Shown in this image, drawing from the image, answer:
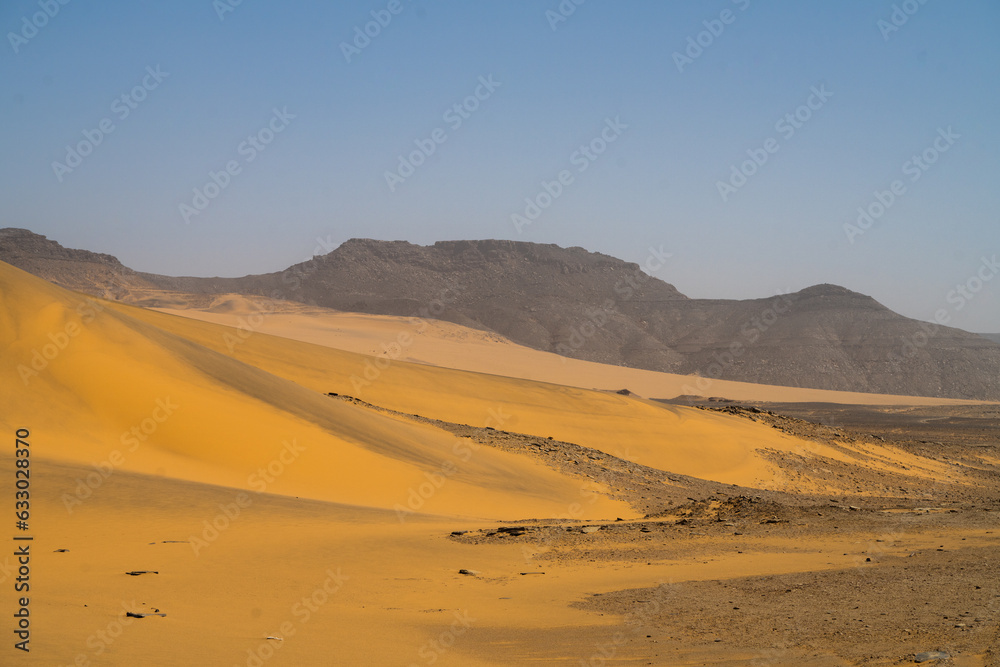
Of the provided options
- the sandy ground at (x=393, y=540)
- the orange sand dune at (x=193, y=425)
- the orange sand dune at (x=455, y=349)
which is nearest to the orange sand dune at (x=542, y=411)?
the sandy ground at (x=393, y=540)

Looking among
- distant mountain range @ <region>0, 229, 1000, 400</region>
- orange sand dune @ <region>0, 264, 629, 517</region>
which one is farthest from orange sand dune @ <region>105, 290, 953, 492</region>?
distant mountain range @ <region>0, 229, 1000, 400</region>

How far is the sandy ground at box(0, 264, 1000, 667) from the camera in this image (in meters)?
6.55

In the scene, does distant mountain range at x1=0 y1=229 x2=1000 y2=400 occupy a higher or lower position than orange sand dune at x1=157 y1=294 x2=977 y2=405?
higher

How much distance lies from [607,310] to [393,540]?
361 feet

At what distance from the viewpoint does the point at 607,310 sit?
11956 cm

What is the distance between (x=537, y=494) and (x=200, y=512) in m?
9.06

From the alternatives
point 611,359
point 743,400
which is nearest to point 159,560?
point 743,400

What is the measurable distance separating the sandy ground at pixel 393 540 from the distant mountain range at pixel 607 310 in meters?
61.6

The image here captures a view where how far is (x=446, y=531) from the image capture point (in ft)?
40.5

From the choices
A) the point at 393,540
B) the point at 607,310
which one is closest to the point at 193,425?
the point at 393,540

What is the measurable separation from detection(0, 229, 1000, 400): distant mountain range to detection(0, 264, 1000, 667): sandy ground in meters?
61.6

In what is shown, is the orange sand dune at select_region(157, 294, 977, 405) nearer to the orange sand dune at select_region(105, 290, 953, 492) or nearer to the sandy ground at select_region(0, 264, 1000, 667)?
the orange sand dune at select_region(105, 290, 953, 492)

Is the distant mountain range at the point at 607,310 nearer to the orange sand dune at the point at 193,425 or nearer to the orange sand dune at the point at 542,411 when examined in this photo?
the orange sand dune at the point at 542,411

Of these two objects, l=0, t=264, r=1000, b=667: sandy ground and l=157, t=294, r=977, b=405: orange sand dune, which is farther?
l=157, t=294, r=977, b=405: orange sand dune
